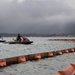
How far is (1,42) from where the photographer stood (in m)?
105

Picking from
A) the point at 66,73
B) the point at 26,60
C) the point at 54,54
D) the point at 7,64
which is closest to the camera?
the point at 66,73

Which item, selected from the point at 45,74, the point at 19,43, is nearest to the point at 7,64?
the point at 45,74

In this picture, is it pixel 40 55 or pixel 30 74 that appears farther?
pixel 40 55

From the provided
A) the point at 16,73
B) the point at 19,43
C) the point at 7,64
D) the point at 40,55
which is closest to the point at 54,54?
the point at 40,55

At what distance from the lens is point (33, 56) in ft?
109

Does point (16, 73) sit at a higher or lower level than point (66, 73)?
lower

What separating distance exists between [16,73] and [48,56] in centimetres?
1631

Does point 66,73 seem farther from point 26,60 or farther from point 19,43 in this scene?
point 19,43

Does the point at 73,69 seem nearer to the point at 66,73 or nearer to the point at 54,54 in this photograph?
the point at 66,73

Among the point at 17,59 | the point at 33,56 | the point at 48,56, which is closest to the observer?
the point at 17,59

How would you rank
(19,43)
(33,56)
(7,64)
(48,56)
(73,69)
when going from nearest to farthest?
(73,69) < (7,64) < (33,56) < (48,56) < (19,43)

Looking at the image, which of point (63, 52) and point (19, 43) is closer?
point (63, 52)

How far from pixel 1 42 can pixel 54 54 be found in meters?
66.6

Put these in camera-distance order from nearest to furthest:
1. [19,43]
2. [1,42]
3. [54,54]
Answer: [54,54], [19,43], [1,42]
